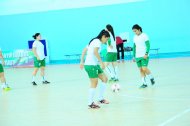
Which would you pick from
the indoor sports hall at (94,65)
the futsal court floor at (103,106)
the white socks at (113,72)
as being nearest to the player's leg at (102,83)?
the indoor sports hall at (94,65)

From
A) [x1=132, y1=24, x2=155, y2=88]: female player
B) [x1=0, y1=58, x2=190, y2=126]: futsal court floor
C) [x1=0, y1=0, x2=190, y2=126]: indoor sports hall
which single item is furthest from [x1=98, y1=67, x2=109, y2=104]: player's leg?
[x1=132, y1=24, x2=155, y2=88]: female player

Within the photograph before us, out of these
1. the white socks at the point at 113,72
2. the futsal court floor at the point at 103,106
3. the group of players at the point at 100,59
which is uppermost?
the group of players at the point at 100,59

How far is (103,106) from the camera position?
27.8 ft

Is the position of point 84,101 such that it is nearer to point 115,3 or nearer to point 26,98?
point 26,98

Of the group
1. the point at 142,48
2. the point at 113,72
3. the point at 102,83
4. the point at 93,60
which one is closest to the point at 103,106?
the point at 102,83

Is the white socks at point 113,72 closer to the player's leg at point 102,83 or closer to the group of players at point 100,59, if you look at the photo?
the group of players at point 100,59

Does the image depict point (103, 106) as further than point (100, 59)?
Yes

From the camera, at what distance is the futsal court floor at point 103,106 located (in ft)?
23.1

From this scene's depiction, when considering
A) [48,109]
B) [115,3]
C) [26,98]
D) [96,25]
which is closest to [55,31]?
[96,25]

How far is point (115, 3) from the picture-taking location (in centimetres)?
2328

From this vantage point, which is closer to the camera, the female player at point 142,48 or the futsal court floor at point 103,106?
the futsal court floor at point 103,106

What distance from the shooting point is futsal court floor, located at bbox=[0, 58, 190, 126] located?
705 cm

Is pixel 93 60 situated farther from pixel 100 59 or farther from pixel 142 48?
pixel 142 48

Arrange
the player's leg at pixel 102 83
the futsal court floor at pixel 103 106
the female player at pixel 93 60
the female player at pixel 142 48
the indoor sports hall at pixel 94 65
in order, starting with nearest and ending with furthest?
the futsal court floor at pixel 103 106, the indoor sports hall at pixel 94 65, the female player at pixel 93 60, the player's leg at pixel 102 83, the female player at pixel 142 48
